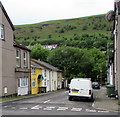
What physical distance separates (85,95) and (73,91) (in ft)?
3.50

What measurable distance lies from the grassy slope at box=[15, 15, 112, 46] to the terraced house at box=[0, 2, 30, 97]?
121 m

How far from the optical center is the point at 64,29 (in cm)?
17775

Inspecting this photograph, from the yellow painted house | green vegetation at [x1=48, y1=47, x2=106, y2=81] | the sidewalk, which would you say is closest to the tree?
green vegetation at [x1=48, y1=47, x2=106, y2=81]

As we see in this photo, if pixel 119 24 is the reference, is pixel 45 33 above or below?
above

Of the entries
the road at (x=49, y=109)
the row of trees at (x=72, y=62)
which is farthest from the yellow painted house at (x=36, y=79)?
the row of trees at (x=72, y=62)

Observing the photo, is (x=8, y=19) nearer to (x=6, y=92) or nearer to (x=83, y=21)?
(x=6, y=92)

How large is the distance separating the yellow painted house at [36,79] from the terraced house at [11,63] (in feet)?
9.93

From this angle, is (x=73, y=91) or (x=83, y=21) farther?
(x=83, y=21)

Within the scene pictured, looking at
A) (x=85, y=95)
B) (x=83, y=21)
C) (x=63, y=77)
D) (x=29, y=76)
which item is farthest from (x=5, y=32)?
(x=83, y=21)

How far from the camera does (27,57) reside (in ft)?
111

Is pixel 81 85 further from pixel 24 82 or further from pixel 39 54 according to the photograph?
pixel 39 54

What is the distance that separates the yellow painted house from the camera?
36.6 meters

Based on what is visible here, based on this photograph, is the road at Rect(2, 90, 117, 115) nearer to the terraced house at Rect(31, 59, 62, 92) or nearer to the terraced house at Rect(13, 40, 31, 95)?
the terraced house at Rect(13, 40, 31, 95)

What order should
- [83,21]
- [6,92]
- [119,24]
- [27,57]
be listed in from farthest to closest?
[83,21] → [27,57] → [6,92] → [119,24]
